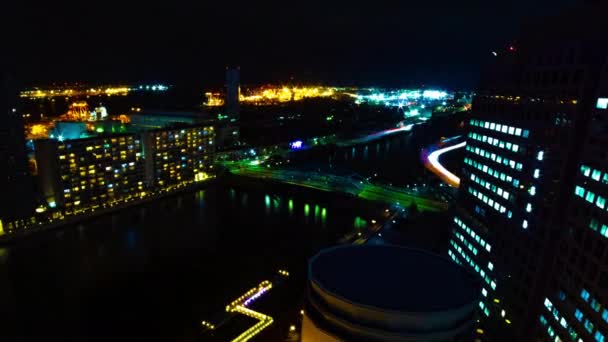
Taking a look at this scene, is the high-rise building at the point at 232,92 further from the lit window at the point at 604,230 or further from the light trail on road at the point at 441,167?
the lit window at the point at 604,230

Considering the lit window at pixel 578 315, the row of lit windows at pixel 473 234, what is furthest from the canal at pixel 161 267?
the lit window at pixel 578 315

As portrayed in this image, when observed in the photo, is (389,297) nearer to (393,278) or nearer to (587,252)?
(393,278)

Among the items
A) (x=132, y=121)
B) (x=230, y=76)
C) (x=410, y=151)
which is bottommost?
(x=410, y=151)

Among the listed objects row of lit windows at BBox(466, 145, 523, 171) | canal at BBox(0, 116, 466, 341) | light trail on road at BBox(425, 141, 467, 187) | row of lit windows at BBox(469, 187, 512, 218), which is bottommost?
canal at BBox(0, 116, 466, 341)

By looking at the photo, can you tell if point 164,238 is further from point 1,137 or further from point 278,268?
point 1,137

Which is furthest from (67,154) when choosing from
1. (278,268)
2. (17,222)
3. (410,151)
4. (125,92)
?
(125,92)

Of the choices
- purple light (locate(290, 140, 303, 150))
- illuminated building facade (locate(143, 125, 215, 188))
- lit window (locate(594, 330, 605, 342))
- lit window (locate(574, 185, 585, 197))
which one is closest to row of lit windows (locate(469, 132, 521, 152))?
lit window (locate(574, 185, 585, 197))

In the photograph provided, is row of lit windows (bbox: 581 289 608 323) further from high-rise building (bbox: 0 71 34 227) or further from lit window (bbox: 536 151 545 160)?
high-rise building (bbox: 0 71 34 227)
